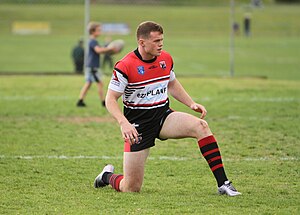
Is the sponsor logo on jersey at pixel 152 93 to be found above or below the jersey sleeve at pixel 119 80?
below

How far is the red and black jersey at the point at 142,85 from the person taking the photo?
25.3ft

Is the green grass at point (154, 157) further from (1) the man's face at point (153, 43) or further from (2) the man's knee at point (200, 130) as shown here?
(1) the man's face at point (153, 43)

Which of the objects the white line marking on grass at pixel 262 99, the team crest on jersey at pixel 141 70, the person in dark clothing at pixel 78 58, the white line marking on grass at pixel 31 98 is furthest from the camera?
the person in dark clothing at pixel 78 58

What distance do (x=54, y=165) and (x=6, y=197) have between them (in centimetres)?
208

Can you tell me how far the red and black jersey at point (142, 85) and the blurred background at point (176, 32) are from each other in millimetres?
20295

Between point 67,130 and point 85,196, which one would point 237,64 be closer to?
point 67,130

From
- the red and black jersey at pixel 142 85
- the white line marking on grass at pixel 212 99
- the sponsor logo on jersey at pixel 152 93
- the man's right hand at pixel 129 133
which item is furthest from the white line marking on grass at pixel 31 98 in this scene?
the man's right hand at pixel 129 133

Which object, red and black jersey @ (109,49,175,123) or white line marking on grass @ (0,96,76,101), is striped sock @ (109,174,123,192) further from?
white line marking on grass @ (0,96,76,101)

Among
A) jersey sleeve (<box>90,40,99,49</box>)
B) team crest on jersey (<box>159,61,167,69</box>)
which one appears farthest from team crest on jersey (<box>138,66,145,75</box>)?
jersey sleeve (<box>90,40,99,49</box>)

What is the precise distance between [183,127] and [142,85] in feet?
2.05

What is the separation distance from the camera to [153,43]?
7.64 meters

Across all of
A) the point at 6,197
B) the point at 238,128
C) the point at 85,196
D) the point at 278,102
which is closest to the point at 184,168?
the point at 85,196

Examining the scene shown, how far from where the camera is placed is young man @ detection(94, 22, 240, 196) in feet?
25.1

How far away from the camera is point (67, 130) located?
12914 mm
